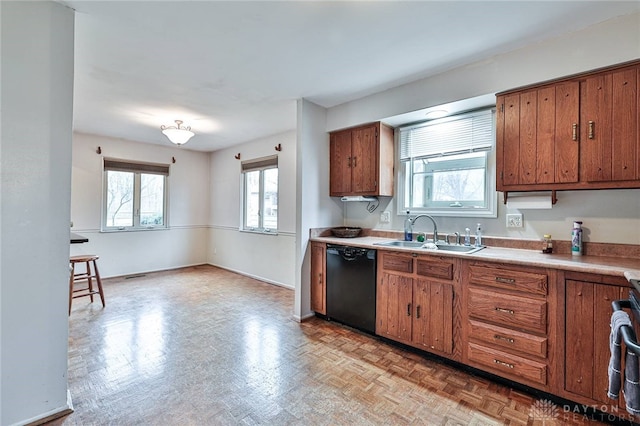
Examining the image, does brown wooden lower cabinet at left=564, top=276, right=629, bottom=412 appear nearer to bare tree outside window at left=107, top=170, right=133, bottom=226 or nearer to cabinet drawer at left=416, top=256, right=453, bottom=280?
cabinet drawer at left=416, top=256, right=453, bottom=280

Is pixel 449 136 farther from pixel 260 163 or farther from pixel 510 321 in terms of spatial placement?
pixel 260 163

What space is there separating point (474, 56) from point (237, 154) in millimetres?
4391

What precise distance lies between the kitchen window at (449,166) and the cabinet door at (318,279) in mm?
1063

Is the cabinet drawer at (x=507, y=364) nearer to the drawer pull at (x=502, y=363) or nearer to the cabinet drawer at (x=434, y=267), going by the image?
the drawer pull at (x=502, y=363)

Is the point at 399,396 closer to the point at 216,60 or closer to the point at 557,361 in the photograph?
the point at 557,361

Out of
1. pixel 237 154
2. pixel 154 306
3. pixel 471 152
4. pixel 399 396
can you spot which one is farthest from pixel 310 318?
pixel 237 154

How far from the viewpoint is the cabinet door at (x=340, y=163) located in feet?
11.6

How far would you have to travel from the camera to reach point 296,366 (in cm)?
238

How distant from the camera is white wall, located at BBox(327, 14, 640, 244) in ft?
6.42

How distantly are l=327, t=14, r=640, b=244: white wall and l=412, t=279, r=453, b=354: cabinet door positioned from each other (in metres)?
0.80

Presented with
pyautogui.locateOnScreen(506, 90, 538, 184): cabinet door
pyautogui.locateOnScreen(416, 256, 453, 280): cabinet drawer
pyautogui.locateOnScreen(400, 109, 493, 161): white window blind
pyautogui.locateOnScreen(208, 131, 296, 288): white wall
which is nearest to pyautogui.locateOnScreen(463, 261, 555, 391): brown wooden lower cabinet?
pyautogui.locateOnScreen(416, 256, 453, 280): cabinet drawer

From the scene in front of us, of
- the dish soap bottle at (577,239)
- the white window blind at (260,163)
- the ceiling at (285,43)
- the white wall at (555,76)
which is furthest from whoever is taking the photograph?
the white window blind at (260,163)

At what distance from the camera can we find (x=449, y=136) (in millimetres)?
3033

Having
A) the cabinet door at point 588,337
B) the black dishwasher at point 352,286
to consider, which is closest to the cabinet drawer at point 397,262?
the black dishwasher at point 352,286
